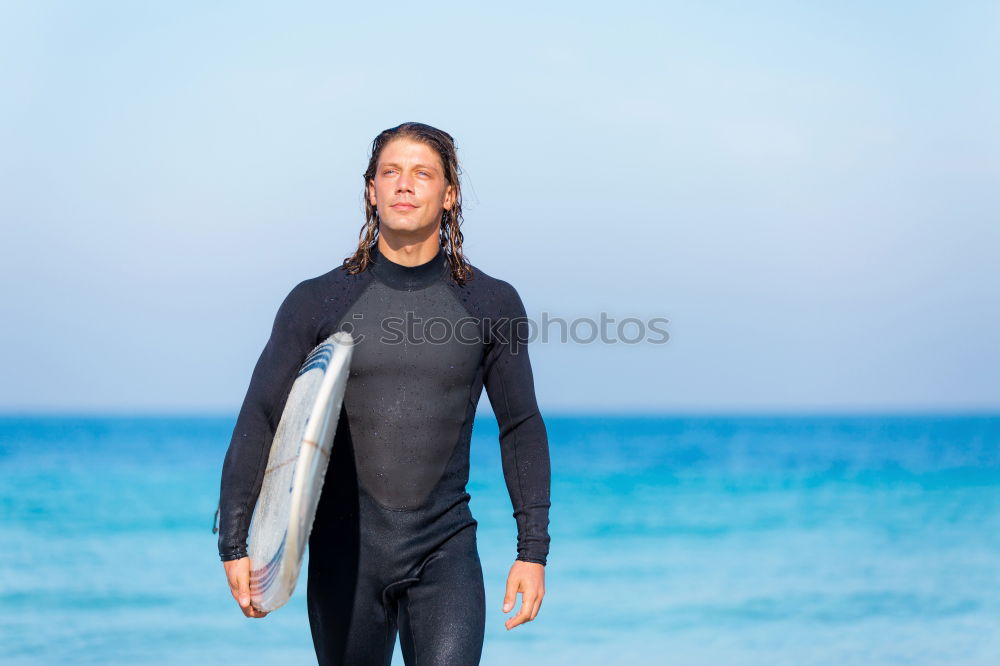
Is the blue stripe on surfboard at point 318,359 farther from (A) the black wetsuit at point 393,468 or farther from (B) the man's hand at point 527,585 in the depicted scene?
(B) the man's hand at point 527,585

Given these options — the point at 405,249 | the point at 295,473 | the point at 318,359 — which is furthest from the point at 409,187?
the point at 295,473

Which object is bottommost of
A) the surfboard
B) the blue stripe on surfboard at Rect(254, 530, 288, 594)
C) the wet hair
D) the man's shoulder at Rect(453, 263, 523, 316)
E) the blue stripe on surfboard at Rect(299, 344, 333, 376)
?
the blue stripe on surfboard at Rect(254, 530, 288, 594)

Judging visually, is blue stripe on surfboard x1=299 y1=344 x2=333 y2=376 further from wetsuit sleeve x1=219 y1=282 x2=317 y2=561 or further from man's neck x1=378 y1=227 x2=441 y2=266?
man's neck x1=378 y1=227 x2=441 y2=266

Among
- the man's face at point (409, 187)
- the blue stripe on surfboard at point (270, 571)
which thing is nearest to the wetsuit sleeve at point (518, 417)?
the man's face at point (409, 187)

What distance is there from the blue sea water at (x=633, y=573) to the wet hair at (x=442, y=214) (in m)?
5.96

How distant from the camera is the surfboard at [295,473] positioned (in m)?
3.02

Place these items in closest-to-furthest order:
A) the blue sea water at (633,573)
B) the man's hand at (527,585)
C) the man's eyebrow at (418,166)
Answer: the man's hand at (527,585)
the man's eyebrow at (418,166)
the blue sea water at (633,573)

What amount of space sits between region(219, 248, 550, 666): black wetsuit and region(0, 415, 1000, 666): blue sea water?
5.82 metres

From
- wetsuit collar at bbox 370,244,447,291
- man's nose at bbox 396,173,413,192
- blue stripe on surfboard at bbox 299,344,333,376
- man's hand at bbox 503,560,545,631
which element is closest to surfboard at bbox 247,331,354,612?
blue stripe on surfboard at bbox 299,344,333,376

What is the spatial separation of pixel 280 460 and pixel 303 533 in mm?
343

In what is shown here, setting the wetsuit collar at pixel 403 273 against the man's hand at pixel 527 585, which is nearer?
the man's hand at pixel 527 585

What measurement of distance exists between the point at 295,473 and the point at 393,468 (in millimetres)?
551

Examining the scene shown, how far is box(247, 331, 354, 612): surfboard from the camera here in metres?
3.02

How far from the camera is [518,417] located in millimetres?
3742
